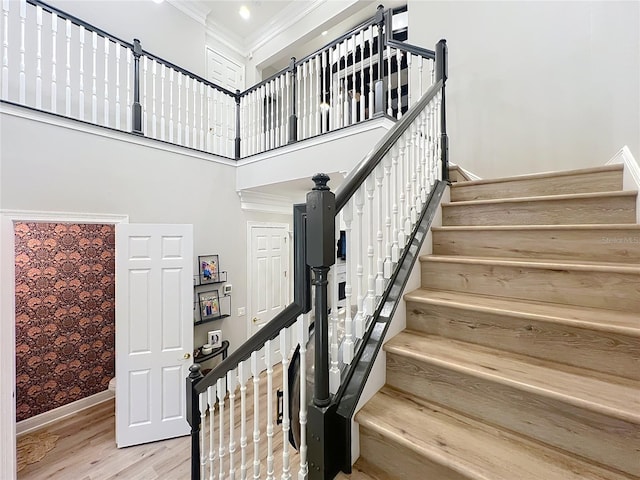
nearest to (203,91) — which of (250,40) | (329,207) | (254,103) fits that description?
(254,103)

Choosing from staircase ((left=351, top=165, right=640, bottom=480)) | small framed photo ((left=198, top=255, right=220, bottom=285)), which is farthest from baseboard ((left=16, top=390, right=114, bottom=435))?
staircase ((left=351, top=165, right=640, bottom=480))

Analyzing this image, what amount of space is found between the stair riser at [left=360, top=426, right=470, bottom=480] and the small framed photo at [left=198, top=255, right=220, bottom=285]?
302cm

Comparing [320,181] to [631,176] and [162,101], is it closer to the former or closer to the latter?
[631,176]

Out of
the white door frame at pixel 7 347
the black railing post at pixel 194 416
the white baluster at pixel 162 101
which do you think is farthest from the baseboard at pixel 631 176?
the white door frame at pixel 7 347

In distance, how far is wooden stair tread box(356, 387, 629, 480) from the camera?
82 centimetres

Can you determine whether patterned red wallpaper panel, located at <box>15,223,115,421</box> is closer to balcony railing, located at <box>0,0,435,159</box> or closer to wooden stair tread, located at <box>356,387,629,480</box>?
balcony railing, located at <box>0,0,435,159</box>

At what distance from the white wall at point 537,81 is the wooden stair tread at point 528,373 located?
7.95ft

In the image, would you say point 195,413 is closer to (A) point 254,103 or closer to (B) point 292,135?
(B) point 292,135

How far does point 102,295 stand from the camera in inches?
140

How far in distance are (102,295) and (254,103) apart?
3192mm

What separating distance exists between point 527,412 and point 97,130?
3.74 meters

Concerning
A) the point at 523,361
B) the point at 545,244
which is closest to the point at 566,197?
the point at 545,244

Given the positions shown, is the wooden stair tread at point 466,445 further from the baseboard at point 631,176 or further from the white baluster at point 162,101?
the white baluster at point 162,101

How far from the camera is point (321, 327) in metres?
1.01
